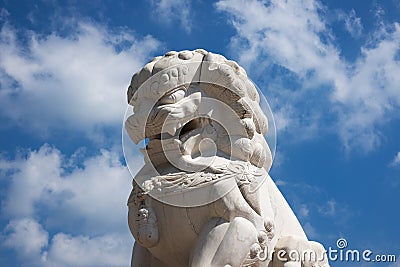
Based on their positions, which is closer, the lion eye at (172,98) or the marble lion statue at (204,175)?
the marble lion statue at (204,175)

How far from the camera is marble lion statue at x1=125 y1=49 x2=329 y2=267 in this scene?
5.37m

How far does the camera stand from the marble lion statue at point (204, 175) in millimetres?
5371

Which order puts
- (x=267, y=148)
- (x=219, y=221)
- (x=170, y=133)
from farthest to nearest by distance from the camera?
(x=267, y=148)
(x=170, y=133)
(x=219, y=221)

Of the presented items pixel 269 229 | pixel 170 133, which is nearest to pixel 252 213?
pixel 269 229

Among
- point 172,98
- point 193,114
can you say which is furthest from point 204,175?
point 172,98

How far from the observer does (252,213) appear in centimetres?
547

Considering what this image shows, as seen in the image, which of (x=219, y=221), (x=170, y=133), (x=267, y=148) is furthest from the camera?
(x=267, y=148)

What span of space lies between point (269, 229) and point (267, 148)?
3.07 feet

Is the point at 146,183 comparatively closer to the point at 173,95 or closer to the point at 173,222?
the point at 173,222

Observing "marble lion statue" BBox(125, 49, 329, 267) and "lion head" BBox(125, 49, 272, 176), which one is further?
"lion head" BBox(125, 49, 272, 176)

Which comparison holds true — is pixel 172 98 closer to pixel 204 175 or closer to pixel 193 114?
pixel 193 114

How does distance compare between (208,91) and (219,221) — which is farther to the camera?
(208,91)

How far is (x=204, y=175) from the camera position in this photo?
18.0 feet

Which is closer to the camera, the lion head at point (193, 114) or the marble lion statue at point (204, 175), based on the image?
the marble lion statue at point (204, 175)
